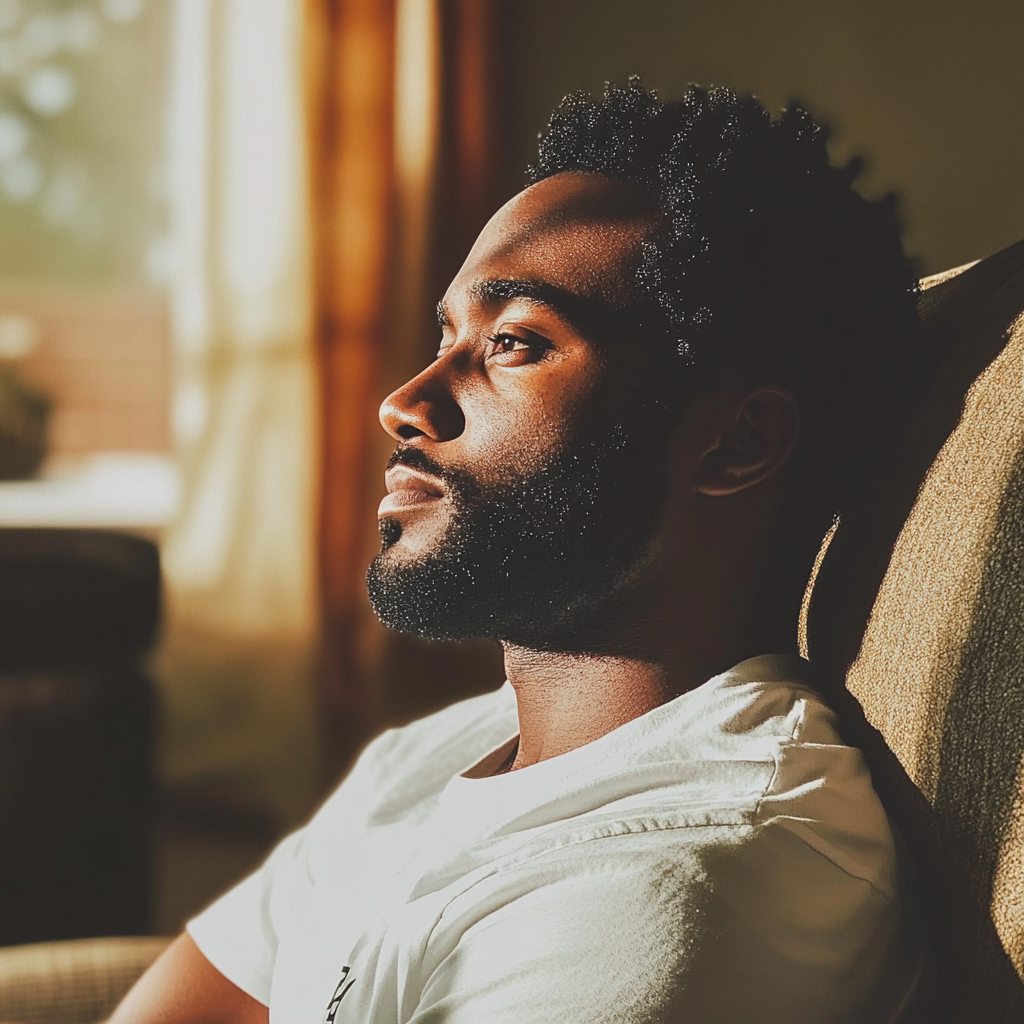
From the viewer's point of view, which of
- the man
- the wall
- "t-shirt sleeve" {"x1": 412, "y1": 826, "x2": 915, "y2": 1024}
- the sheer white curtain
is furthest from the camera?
the wall

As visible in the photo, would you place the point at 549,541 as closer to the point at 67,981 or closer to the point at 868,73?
the point at 67,981

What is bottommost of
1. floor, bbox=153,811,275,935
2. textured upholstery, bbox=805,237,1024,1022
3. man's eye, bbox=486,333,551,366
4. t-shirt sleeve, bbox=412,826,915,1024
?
floor, bbox=153,811,275,935

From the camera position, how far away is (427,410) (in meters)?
0.92

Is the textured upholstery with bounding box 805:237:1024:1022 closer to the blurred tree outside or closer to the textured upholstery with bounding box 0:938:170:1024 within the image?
the textured upholstery with bounding box 0:938:170:1024

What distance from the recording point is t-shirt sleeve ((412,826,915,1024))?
1.97 feet

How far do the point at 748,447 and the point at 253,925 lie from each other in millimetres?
565

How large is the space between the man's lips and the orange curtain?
1.95 metres

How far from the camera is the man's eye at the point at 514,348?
35.6 inches

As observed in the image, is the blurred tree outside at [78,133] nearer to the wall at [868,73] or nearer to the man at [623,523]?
the wall at [868,73]

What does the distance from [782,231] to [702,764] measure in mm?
398

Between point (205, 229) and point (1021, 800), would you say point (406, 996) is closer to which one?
point (1021, 800)

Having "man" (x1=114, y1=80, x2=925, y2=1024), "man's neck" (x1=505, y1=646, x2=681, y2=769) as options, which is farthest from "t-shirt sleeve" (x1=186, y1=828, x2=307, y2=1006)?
"man's neck" (x1=505, y1=646, x2=681, y2=769)

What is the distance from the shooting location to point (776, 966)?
0.62m

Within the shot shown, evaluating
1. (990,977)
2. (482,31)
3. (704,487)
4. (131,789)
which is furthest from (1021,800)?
(482,31)
